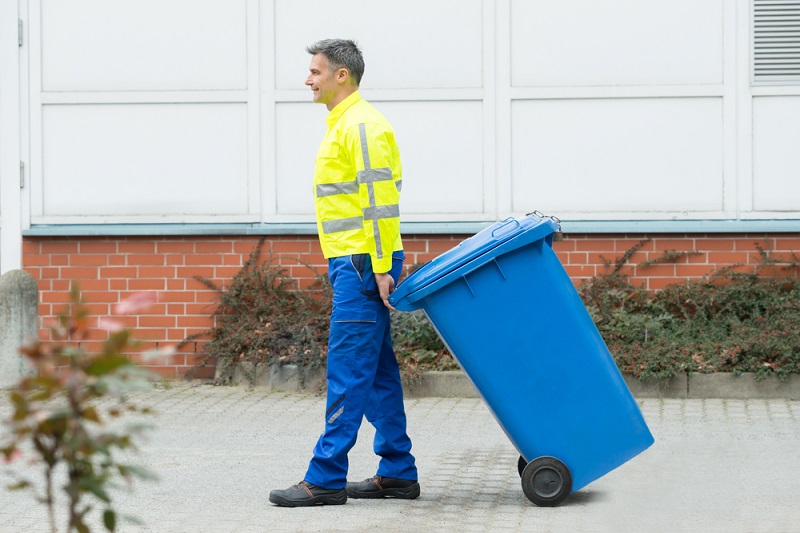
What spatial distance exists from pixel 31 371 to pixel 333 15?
3.28m

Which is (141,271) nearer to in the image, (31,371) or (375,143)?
(31,371)

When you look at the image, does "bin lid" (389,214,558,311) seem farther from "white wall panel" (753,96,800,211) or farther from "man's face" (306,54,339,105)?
"white wall panel" (753,96,800,211)

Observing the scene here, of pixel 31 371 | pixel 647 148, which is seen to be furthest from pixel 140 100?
pixel 647 148

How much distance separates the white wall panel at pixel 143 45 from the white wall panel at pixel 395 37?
0.35 meters

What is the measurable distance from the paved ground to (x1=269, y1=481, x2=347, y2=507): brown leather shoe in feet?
0.13

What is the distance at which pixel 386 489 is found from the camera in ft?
17.2

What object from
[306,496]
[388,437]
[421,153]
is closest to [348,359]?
[388,437]

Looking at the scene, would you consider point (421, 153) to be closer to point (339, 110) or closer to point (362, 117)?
point (339, 110)

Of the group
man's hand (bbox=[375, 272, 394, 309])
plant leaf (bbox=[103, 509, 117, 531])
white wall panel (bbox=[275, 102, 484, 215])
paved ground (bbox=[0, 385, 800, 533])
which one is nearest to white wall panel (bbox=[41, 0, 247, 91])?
white wall panel (bbox=[275, 102, 484, 215])

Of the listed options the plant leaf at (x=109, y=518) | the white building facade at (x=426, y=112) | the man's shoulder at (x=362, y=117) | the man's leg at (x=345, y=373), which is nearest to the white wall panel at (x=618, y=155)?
the white building facade at (x=426, y=112)

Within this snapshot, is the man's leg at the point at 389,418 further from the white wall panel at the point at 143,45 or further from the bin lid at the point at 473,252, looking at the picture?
the white wall panel at the point at 143,45

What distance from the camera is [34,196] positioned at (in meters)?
9.20

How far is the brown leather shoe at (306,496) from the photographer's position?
5.02m

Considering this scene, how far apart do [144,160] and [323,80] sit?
430cm
